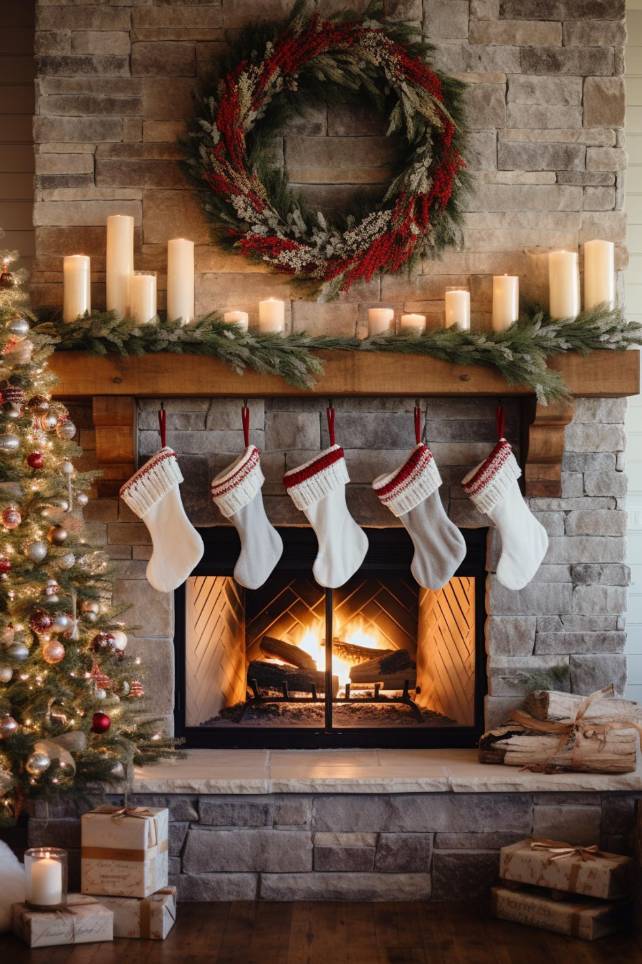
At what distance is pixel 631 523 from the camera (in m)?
4.23

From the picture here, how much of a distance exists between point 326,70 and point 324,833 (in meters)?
2.26

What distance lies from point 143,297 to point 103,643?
40.4 inches

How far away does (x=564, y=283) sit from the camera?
11.7 ft

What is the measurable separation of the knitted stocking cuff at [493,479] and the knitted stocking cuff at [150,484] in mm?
898

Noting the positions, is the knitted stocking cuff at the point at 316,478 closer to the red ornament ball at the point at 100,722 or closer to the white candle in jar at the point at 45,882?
the red ornament ball at the point at 100,722

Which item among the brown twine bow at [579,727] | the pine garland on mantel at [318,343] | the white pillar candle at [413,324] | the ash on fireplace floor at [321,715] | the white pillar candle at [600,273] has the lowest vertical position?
the ash on fireplace floor at [321,715]

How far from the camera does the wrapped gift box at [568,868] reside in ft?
10.2

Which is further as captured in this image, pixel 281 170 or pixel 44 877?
pixel 281 170

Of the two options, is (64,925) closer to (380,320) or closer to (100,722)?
(100,722)

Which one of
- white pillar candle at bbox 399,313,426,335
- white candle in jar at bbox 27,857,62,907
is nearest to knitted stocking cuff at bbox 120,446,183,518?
white pillar candle at bbox 399,313,426,335

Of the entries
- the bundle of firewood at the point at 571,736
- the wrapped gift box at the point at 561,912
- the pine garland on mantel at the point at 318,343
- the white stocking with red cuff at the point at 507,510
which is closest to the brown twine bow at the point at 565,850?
the wrapped gift box at the point at 561,912

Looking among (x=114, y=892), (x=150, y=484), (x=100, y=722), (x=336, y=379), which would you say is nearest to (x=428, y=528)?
(x=336, y=379)

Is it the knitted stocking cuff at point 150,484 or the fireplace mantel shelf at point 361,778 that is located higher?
the knitted stocking cuff at point 150,484

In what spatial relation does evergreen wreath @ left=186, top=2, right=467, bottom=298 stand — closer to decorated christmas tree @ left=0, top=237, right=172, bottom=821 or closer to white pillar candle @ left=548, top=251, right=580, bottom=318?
white pillar candle @ left=548, top=251, right=580, bottom=318
